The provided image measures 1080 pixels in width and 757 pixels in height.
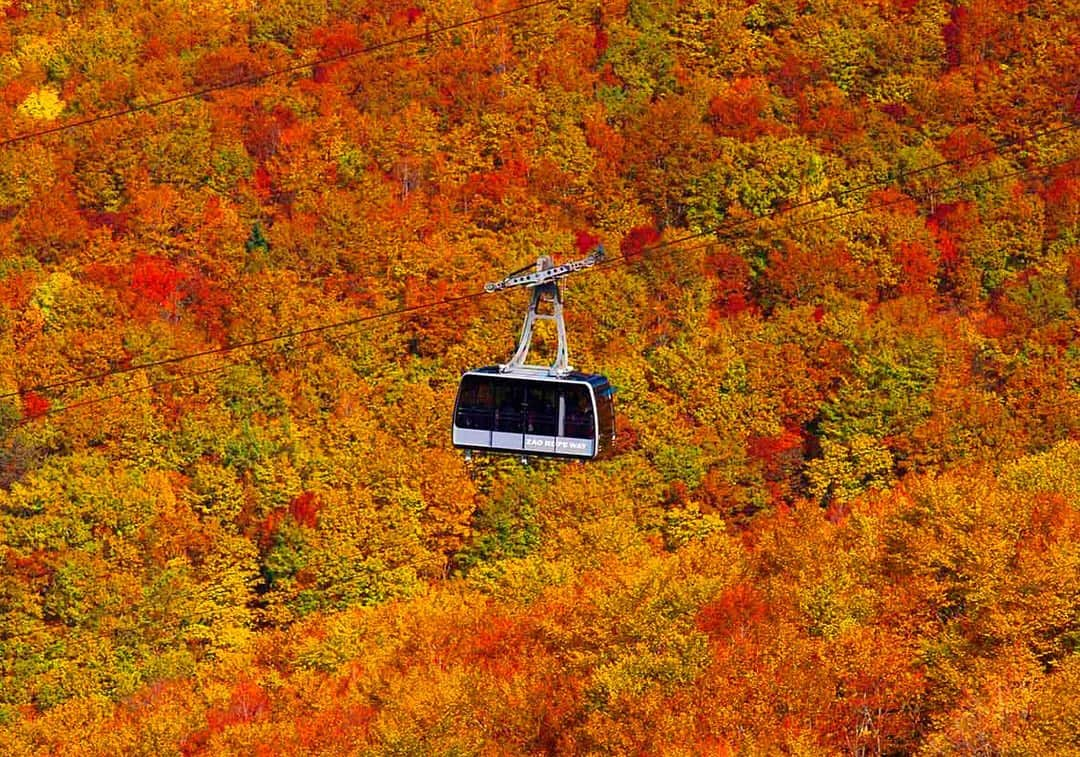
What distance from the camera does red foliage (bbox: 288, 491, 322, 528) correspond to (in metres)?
109

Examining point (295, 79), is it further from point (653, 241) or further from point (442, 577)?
point (442, 577)

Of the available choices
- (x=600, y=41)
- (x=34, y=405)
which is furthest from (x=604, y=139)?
(x=34, y=405)

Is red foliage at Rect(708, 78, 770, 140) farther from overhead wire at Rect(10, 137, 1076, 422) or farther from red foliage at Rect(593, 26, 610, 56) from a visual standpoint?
overhead wire at Rect(10, 137, 1076, 422)

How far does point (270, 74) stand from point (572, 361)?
72.0 metres

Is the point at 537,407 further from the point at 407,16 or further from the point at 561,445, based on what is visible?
the point at 407,16

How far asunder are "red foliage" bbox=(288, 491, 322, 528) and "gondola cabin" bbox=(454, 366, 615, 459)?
5360 cm

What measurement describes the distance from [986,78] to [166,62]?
68.7m

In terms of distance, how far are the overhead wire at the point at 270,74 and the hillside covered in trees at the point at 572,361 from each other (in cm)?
58

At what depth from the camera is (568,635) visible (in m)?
83.7

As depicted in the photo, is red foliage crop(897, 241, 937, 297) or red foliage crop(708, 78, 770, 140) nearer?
red foliage crop(897, 241, 937, 297)

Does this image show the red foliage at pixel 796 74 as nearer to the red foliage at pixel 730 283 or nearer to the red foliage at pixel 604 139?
the red foliage at pixel 604 139

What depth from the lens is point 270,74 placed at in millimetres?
184250

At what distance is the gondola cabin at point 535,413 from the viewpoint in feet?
178

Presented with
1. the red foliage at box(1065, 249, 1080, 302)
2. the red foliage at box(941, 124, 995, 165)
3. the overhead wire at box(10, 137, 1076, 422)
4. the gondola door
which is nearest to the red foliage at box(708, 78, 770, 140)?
the red foliage at box(941, 124, 995, 165)
